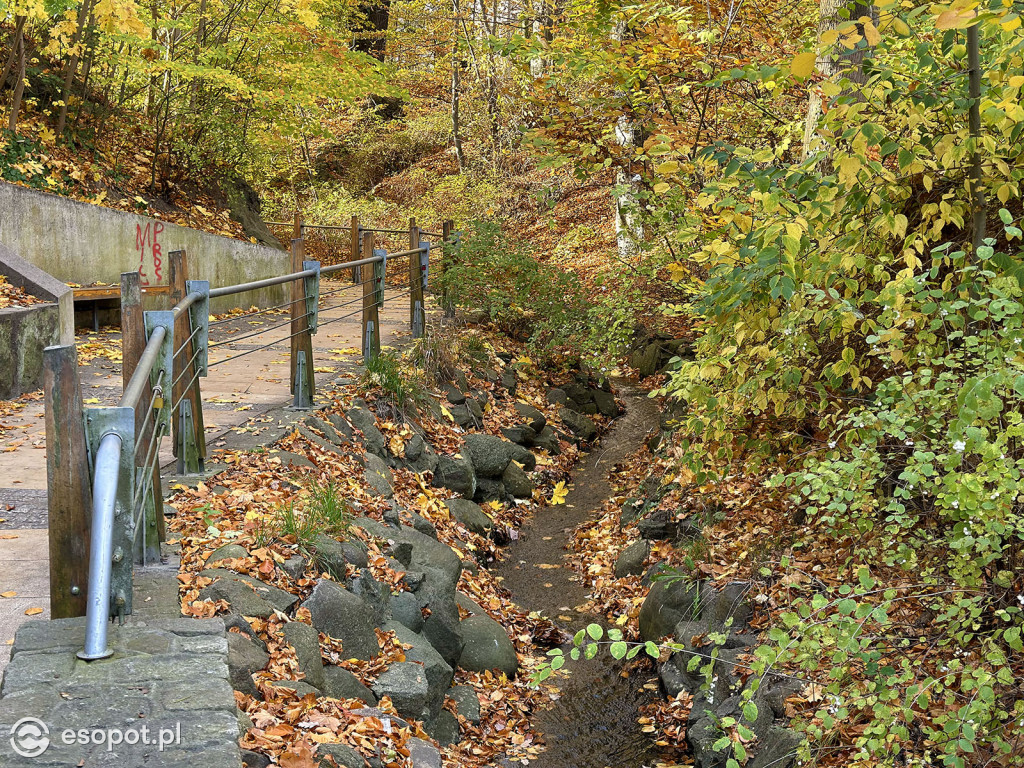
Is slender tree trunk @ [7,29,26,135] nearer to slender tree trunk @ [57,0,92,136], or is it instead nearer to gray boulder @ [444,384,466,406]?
slender tree trunk @ [57,0,92,136]

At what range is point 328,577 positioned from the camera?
5.33 metres

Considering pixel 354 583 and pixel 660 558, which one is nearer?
pixel 354 583

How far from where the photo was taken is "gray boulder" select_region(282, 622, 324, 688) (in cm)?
446

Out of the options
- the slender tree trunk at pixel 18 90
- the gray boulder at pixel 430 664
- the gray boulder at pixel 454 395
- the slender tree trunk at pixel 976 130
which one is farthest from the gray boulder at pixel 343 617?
the slender tree trunk at pixel 18 90

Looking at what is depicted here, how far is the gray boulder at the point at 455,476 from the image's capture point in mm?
9250

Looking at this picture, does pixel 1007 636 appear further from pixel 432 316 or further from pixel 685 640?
pixel 432 316

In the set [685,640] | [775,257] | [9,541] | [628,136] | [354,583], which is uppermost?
[628,136]

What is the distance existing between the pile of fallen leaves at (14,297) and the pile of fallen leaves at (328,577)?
3.17 m

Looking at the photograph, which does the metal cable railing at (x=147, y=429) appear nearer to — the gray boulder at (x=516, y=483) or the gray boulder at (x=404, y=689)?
the gray boulder at (x=404, y=689)

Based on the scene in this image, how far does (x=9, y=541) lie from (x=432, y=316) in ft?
29.1

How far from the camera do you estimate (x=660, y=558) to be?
7.72 meters

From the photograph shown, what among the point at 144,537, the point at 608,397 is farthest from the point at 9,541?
the point at 608,397

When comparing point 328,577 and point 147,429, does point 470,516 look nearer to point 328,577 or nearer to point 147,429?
point 328,577

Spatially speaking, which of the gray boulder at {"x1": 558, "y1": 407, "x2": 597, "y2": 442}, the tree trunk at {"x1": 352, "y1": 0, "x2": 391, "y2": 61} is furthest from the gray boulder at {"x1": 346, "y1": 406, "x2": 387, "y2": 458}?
the tree trunk at {"x1": 352, "y1": 0, "x2": 391, "y2": 61}
